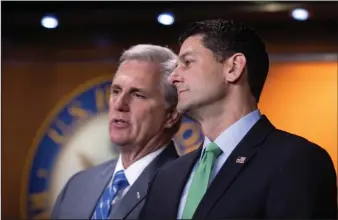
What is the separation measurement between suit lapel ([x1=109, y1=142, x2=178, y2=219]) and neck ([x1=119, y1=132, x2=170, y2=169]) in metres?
0.03

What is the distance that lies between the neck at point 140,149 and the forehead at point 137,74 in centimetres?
17

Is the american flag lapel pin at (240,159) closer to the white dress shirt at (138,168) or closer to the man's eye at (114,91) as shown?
the white dress shirt at (138,168)

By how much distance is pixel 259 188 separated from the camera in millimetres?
1750

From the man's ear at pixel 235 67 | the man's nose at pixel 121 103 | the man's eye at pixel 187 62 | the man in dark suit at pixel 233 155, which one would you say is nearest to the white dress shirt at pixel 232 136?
the man in dark suit at pixel 233 155

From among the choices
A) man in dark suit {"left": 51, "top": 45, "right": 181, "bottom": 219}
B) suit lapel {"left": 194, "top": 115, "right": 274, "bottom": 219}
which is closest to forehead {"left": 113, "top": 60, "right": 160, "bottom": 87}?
man in dark suit {"left": 51, "top": 45, "right": 181, "bottom": 219}

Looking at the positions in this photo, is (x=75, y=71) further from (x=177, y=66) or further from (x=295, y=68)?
(x=295, y=68)

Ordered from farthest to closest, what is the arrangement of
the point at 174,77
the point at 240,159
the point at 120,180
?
the point at 120,180 < the point at 174,77 < the point at 240,159

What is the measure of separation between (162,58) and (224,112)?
277 millimetres

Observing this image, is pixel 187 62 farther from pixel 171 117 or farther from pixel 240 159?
pixel 240 159

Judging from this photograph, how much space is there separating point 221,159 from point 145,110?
30cm

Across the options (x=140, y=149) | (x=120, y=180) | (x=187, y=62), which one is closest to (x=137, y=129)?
(x=140, y=149)

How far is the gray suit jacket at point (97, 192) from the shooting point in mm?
1992

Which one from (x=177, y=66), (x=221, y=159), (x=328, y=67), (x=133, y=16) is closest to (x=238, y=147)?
(x=221, y=159)

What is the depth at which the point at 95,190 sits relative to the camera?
6.77 feet
